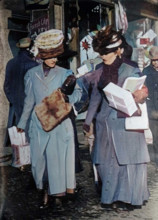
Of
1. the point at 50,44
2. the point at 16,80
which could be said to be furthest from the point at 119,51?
the point at 16,80

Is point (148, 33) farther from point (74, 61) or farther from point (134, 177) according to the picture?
point (134, 177)

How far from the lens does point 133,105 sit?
136 inches

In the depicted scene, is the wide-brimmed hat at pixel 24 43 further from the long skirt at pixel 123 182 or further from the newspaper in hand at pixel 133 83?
the long skirt at pixel 123 182

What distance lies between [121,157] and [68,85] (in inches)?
37.9

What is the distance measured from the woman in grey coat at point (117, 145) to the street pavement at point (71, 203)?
142mm

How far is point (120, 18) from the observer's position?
4285mm

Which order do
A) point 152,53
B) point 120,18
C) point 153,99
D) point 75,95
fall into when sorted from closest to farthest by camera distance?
point 75,95 < point 120,18 < point 152,53 < point 153,99

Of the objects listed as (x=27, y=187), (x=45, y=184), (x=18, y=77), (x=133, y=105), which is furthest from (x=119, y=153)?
(x=18, y=77)

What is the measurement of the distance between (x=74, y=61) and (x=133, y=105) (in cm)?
129

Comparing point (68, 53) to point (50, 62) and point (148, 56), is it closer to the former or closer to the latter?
point (50, 62)

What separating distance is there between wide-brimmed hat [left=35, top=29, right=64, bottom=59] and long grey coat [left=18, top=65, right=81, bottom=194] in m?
0.17

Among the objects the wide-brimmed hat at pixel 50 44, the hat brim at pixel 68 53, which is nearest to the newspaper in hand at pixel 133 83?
the wide-brimmed hat at pixel 50 44

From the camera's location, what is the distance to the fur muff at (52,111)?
12.1 feet

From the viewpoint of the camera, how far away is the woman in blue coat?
12.2 ft
